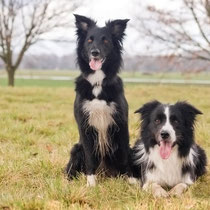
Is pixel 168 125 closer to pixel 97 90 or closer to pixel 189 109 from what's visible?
pixel 189 109

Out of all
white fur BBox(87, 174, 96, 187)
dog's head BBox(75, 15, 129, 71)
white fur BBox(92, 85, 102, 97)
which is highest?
dog's head BBox(75, 15, 129, 71)

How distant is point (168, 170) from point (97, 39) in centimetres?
187

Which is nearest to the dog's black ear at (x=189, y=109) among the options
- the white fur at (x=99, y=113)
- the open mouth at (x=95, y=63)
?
the white fur at (x=99, y=113)

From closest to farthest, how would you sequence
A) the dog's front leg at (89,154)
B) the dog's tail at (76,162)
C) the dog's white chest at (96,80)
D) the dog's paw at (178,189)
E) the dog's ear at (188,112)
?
1. the dog's paw at (178,189)
2. the dog's ear at (188,112)
3. the dog's white chest at (96,80)
4. the dog's front leg at (89,154)
5. the dog's tail at (76,162)

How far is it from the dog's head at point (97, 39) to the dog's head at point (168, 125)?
0.85 metres

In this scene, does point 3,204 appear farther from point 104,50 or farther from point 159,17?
point 159,17

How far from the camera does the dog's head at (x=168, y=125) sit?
458 cm

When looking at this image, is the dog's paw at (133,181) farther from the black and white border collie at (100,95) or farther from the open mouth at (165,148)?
the open mouth at (165,148)

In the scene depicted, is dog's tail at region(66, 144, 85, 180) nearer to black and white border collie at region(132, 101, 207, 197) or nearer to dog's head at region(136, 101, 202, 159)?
black and white border collie at region(132, 101, 207, 197)

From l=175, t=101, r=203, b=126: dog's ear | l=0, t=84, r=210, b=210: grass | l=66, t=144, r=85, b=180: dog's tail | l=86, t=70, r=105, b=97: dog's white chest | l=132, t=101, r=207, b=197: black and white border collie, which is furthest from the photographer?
l=66, t=144, r=85, b=180: dog's tail

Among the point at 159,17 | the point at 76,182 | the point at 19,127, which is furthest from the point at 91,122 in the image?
the point at 159,17

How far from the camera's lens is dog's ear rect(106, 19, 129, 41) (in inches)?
202

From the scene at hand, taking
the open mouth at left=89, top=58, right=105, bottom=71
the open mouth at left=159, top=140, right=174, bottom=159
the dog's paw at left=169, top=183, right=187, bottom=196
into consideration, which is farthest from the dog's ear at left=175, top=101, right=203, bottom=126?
the open mouth at left=89, top=58, right=105, bottom=71

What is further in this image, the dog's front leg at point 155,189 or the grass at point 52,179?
Answer: the dog's front leg at point 155,189
